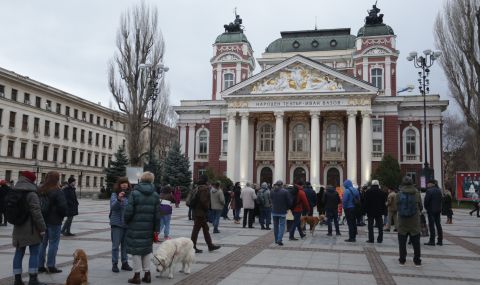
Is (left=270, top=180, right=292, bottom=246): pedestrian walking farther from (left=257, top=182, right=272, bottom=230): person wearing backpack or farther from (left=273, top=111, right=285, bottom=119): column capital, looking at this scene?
(left=273, top=111, right=285, bottom=119): column capital

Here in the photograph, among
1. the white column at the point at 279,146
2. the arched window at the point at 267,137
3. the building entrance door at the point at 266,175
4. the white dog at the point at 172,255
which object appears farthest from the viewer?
the arched window at the point at 267,137

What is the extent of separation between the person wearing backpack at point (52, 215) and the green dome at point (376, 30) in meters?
46.7

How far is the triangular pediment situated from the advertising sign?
12.2 m

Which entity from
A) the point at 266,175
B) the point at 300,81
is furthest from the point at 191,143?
the point at 300,81

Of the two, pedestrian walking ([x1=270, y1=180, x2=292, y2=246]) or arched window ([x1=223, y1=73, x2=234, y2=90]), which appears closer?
pedestrian walking ([x1=270, y1=180, x2=292, y2=246])

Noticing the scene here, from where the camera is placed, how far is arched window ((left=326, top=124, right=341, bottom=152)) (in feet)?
151

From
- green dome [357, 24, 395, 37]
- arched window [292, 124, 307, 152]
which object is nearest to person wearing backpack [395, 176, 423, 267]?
arched window [292, 124, 307, 152]

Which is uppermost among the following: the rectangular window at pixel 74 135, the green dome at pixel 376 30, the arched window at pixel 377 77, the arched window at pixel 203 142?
the green dome at pixel 376 30

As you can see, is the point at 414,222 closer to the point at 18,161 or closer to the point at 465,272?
the point at 465,272

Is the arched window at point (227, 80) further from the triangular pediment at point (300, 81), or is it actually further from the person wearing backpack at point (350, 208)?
the person wearing backpack at point (350, 208)

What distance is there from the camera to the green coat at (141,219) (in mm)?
7297

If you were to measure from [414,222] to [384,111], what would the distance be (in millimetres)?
37271

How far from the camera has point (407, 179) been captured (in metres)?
10.0

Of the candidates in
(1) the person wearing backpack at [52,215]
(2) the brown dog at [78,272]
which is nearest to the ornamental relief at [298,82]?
(1) the person wearing backpack at [52,215]
